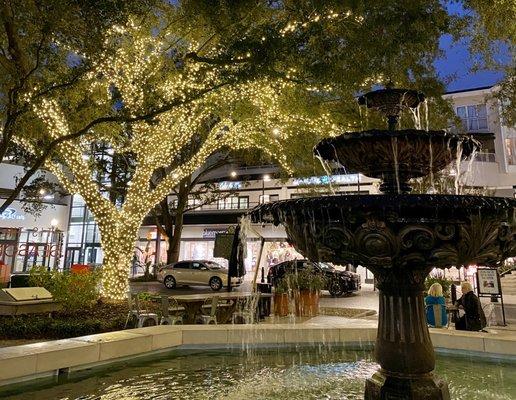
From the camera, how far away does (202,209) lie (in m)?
35.7

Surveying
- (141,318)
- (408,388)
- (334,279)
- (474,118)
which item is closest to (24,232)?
(334,279)

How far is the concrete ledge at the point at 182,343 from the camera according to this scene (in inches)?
188

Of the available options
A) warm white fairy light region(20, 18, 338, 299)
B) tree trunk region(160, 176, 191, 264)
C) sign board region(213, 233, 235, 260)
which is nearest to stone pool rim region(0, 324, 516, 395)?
sign board region(213, 233, 235, 260)

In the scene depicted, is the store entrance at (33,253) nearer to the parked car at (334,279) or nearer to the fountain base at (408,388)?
the parked car at (334,279)

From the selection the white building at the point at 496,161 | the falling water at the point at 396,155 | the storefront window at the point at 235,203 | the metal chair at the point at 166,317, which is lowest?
the metal chair at the point at 166,317

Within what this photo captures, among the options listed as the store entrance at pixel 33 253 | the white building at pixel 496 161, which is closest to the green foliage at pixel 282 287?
the white building at pixel 496 161

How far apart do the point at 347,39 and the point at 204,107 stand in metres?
4.91

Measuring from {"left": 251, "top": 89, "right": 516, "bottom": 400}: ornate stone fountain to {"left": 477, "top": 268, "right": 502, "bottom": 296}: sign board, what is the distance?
8.50m

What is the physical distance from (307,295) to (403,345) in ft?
28.2

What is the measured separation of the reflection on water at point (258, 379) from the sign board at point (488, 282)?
592 centimetres

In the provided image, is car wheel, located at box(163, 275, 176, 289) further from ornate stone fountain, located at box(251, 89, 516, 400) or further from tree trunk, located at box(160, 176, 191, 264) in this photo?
ornate stone fountain, located at box(251, 89, 516, 400)

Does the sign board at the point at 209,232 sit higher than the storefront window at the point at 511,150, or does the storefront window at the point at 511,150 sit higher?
the storefront window at the point at 511,150

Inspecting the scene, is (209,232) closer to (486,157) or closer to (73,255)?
(73,255)

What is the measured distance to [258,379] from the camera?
518cm
